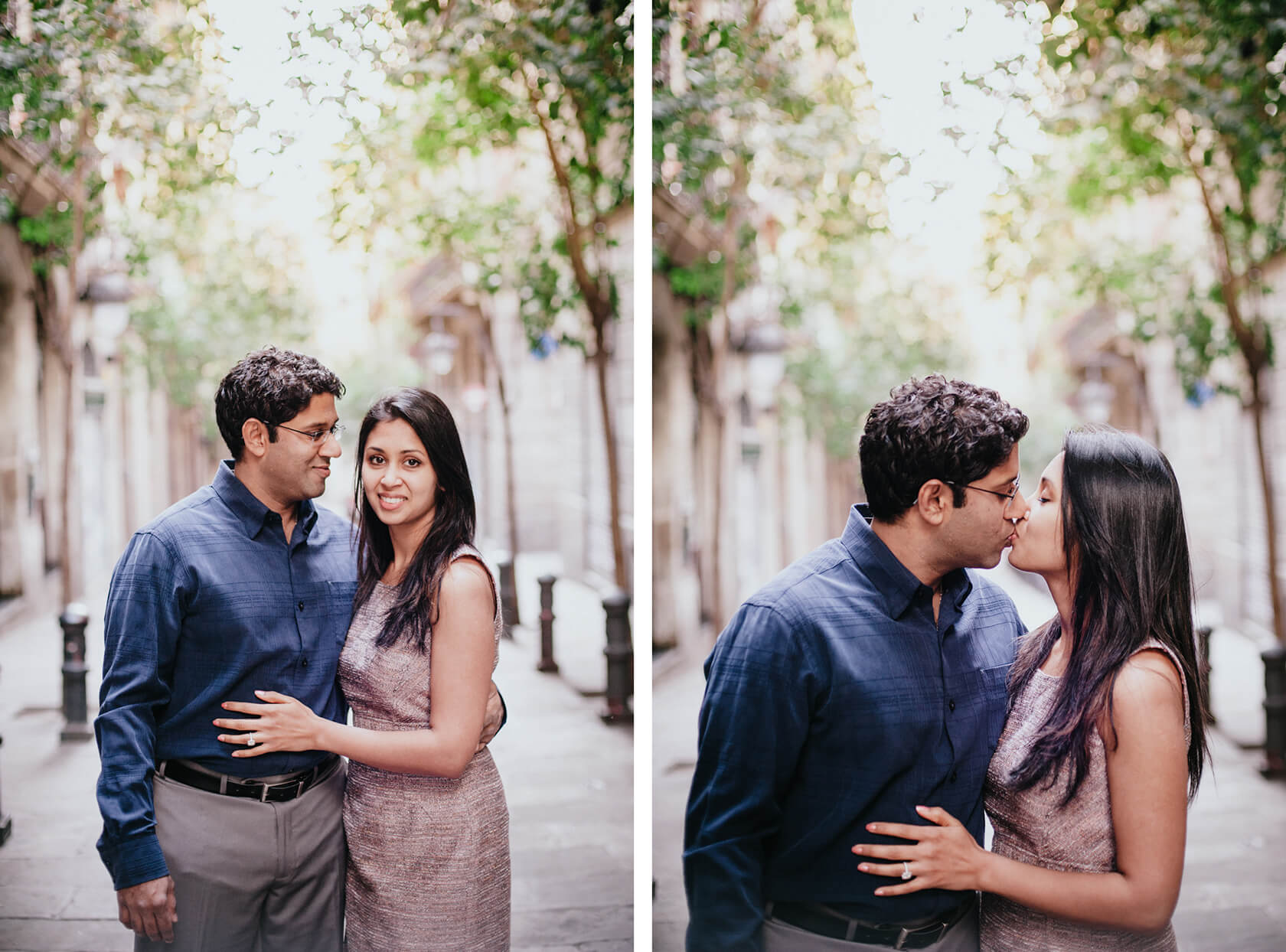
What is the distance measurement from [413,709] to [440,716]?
66 mm

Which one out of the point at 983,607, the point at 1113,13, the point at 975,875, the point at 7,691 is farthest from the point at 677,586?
the point at 1113,13

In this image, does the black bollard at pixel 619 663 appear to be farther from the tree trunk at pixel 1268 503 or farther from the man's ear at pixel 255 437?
the tree trunk at pixel 1268 503

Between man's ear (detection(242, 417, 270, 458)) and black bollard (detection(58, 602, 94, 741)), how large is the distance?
1.95 feet

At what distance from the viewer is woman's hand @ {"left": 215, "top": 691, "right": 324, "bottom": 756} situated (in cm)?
209

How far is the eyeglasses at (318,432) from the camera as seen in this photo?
7.14 ft

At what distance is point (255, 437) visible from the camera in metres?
2.17

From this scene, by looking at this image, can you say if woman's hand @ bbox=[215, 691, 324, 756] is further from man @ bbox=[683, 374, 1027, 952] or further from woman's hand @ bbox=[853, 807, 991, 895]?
woman's hand @ bbox=[853, 807, 991, 895]

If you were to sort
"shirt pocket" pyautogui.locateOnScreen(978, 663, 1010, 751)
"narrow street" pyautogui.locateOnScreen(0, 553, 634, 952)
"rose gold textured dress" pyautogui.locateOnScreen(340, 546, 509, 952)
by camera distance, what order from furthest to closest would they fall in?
"narrow street" pyautogui.locateOnScreen(0, 553, 634, 952) < "rose gold textured dress" pyautogui.locateOnScreen(340, 546, 509, 952) < "shirt pocket" pyautogui.locateOnScreen(978, 663, 1010, 751)

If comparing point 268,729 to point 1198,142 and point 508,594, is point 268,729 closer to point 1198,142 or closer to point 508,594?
point 508,594

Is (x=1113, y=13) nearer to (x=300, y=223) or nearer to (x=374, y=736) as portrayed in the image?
(x=300, y=223)

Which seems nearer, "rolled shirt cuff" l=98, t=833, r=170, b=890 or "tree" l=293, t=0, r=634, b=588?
"rolled shirt cuff" l=98, t=833, r=170, b=890

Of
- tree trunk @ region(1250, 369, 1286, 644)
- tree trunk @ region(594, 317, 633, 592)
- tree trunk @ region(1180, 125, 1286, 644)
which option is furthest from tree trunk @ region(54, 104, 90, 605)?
tree trunk @ region(1250, 369, 1286, 644)

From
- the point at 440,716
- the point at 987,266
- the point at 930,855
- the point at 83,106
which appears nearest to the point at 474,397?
the point at 440,716

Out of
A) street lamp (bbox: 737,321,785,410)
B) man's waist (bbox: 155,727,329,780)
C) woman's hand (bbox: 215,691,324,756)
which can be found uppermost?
street lamp (bbox: 737,321,785,410)
